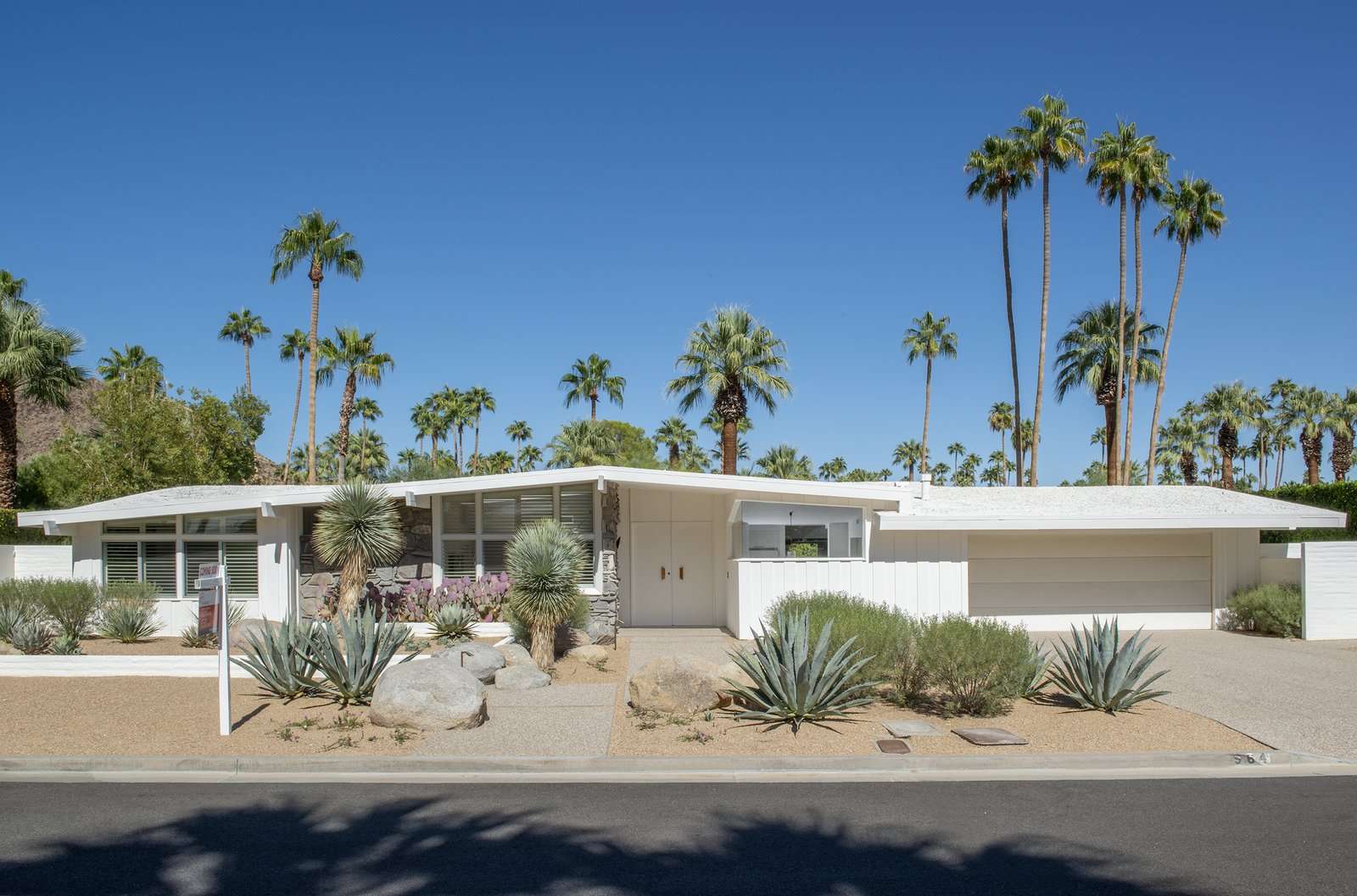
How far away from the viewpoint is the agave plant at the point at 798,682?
9812mm

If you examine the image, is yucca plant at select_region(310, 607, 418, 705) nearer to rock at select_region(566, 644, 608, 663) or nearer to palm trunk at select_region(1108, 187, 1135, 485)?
rock at select_region(566, 644, 608, 663)

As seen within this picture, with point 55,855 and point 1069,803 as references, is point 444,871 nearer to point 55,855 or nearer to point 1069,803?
point 55,855

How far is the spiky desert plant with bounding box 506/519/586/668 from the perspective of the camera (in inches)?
543

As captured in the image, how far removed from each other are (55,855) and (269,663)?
5166 millimetres

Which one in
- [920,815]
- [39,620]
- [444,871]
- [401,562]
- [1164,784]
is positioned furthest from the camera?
[401,562]

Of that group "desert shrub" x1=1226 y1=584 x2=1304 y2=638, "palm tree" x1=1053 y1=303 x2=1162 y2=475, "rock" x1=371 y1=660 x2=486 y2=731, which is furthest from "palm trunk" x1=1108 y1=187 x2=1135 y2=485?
"rock" x1=371 y1=660 x2=486 y2=731

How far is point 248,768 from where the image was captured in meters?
8.57

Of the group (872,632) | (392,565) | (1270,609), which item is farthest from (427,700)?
(1270,609)

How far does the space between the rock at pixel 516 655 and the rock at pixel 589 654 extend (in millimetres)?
906

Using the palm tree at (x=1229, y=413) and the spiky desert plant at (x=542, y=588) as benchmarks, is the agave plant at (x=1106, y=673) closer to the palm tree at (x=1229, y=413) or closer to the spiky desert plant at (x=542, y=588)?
the spiky desert plant at (x=542, y=588)

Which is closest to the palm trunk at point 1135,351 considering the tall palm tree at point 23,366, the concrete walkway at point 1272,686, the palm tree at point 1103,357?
the palm tree at point 1103,357

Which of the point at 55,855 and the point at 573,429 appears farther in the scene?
the point at 573,429

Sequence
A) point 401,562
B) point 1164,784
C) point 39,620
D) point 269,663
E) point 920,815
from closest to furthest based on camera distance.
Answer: point 920,815 → point 1164,784 → point 269,663 → point 39,620 → point 401,562

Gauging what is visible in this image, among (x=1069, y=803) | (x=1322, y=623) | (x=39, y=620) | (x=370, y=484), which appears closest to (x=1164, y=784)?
(x=1069, y=803)
